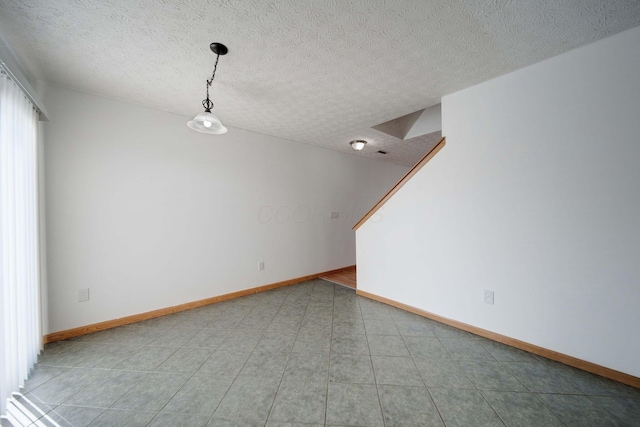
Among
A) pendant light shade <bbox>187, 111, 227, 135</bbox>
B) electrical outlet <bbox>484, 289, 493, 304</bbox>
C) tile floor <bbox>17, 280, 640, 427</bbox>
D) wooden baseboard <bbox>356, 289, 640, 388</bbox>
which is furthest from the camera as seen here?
electrical outlet <bbox>484, 289, 493, 304</bbox>

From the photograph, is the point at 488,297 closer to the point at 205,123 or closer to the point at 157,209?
the point at 205,123

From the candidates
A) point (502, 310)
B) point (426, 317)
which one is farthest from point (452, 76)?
point (426, 317)

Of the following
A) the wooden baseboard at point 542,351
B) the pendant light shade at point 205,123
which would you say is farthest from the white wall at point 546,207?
the pendant light shade at point 205,123

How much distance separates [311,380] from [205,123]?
2.04m

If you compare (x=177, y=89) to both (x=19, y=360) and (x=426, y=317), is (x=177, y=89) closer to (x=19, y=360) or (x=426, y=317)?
(x=19, y=360)

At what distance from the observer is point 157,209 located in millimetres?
2588

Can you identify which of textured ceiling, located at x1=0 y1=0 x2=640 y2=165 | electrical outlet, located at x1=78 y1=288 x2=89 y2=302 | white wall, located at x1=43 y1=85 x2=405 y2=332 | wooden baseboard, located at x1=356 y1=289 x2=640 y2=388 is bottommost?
wooden baseboard, located at x1=356 y1=289 x2=640 y2=388

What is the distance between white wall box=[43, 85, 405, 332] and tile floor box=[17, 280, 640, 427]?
1.69 feet

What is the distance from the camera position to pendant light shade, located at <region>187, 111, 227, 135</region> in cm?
166

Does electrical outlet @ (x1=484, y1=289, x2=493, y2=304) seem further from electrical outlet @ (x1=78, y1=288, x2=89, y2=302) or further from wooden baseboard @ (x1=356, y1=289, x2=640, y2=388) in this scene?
electrical outlet @ (x1=78, y1=288, x2=89, y2=302)

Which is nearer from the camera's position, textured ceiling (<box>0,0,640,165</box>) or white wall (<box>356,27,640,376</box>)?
textured ceiling (<box>0,0,640,165</box>)

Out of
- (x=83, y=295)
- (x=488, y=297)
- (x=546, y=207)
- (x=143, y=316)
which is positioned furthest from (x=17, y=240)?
(x=546, y=207)

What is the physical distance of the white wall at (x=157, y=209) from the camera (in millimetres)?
2129

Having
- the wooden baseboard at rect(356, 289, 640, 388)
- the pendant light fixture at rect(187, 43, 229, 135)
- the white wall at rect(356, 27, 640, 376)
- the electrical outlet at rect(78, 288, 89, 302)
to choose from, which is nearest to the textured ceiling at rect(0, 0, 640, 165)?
the pendant light fixture at rect(187, 43, 229, 135)
